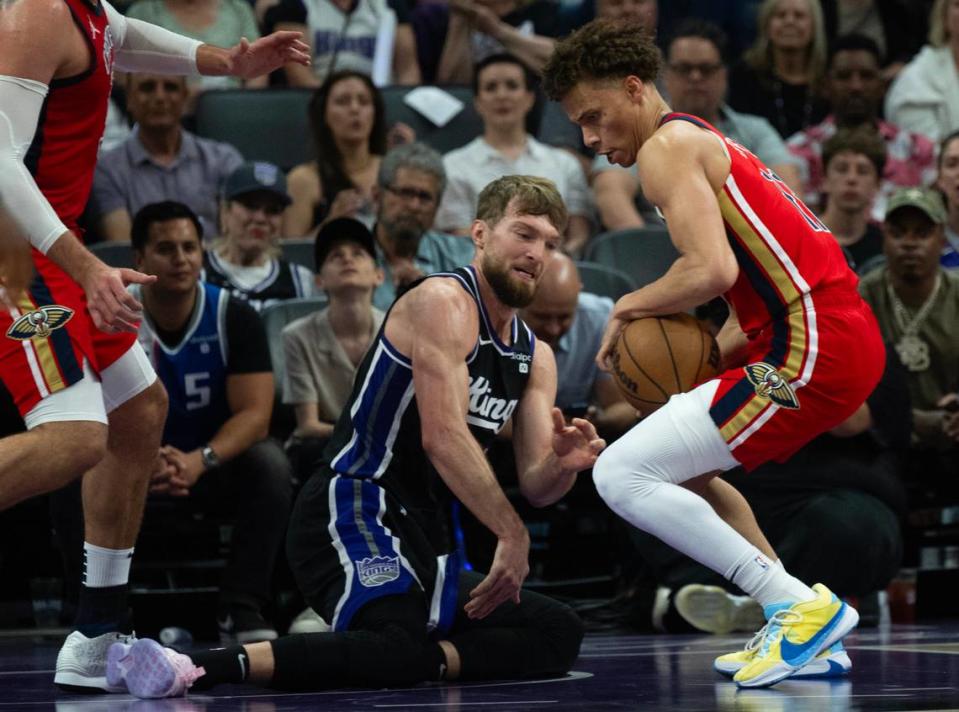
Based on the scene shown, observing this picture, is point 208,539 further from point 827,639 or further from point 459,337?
point 827,639

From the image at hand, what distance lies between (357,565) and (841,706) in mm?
1450

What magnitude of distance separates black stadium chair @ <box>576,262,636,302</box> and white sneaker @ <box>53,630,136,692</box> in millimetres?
3674

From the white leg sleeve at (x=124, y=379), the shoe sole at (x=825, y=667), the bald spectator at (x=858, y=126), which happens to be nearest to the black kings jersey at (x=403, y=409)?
the white leg sleeve at (x=124, y=379)

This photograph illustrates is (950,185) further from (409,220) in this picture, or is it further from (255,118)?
(255,118)

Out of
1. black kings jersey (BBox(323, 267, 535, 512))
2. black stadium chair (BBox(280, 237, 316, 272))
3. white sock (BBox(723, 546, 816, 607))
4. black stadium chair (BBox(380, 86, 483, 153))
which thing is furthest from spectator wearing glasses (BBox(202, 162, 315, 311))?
white sock (BBox(723, 546, 816, 607))

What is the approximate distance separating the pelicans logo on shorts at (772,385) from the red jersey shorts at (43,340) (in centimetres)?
183

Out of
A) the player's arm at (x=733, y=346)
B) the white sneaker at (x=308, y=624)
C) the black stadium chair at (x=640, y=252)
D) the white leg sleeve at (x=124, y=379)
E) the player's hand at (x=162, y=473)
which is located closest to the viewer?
the white leg sleeve at (x=124, y=379)

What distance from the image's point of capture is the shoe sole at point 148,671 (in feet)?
13.4

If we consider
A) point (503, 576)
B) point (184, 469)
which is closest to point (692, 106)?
point (184, 469)

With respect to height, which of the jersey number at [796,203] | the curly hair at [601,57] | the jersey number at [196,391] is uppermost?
the curly hair at [601,57]

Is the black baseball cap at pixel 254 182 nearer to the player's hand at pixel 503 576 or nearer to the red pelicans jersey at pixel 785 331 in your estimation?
the red pelicans jersey at pixel 785 331

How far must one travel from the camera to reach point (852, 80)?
30.6 feet

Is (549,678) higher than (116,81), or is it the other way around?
(116,81)

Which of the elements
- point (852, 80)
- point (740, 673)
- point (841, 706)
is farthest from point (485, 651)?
point (852, 80)
